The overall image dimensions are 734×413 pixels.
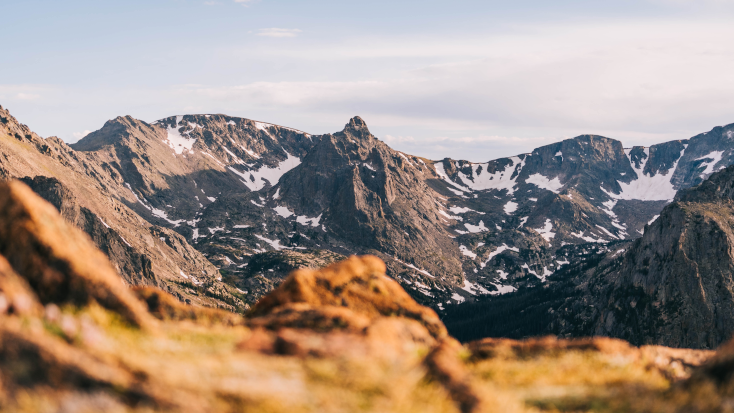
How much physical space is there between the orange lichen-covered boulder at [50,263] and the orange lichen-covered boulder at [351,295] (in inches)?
292

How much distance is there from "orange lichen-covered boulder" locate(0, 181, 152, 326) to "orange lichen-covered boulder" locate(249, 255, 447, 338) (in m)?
7.40

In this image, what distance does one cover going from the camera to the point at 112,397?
1025cm

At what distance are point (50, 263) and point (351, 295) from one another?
13.5m

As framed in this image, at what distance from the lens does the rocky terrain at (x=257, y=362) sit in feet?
34.8

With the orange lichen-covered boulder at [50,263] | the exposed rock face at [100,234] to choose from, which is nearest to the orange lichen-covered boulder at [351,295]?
the orange lichen-covered boulder at [50,263]

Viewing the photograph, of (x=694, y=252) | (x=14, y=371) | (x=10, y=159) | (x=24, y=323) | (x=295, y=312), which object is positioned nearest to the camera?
(x=14, y=371)

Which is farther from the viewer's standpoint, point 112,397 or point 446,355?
point 446,355

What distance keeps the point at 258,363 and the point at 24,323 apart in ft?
21.1

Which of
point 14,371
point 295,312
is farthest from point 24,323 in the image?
point 295,312

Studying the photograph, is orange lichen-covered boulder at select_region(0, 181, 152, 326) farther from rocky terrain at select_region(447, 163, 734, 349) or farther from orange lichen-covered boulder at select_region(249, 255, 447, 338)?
rocky terrain at select_region(447, 163, 734, 349)

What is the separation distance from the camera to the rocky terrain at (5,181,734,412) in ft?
34.8

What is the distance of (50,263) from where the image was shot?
52.5ft

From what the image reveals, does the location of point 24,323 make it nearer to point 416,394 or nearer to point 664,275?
point 416,394

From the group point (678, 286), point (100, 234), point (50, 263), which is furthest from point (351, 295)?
point (100, 234)
